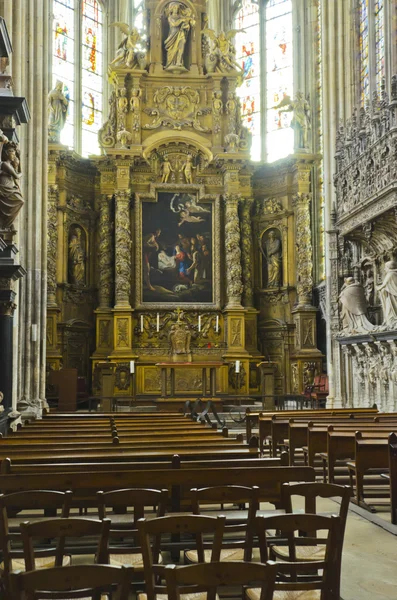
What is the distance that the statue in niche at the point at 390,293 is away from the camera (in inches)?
635

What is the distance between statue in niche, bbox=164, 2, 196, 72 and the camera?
1030 inches

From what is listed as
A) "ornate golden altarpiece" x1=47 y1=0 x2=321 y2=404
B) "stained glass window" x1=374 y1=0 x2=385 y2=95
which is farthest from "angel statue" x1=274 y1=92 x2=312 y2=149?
"stained glass window" x1=374 y1=0 x2=385 y2=95

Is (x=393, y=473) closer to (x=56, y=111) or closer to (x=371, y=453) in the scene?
(x=371, y=453)

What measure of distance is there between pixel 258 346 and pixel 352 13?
444 inches

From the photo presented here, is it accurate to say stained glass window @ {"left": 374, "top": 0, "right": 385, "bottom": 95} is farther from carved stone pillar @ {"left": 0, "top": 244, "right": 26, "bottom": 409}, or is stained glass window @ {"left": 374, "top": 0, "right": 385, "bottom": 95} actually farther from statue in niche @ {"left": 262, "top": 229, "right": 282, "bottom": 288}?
carved stone pillar @ {"left": 0, "top": 244, "right": 26, "bottom": 409}

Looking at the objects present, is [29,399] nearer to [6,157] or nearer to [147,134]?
[6,157]

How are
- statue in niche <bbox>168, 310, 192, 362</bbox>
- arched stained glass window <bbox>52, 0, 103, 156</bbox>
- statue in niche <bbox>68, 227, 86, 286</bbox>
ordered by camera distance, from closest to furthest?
statue in niche <bbox>168, 310, 192, 362</bbox> < statue in niche <bbox>68, 227, 86, 286</bbox> < arched stained glass window <bbox>52, 0, 103, 156</bbox>

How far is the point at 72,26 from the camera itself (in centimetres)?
2817

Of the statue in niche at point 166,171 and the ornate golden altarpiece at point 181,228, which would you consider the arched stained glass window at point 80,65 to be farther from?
the statue in niche at point 166,171

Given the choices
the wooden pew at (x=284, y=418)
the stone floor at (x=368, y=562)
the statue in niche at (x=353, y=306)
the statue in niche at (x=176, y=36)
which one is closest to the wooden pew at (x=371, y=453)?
the stone floor at (x=368, y=562)

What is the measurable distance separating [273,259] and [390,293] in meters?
10.0

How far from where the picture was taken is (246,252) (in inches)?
1013

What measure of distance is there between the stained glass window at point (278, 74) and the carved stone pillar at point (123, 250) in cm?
672

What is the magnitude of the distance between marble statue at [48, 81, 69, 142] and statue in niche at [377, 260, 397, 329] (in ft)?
42.1
